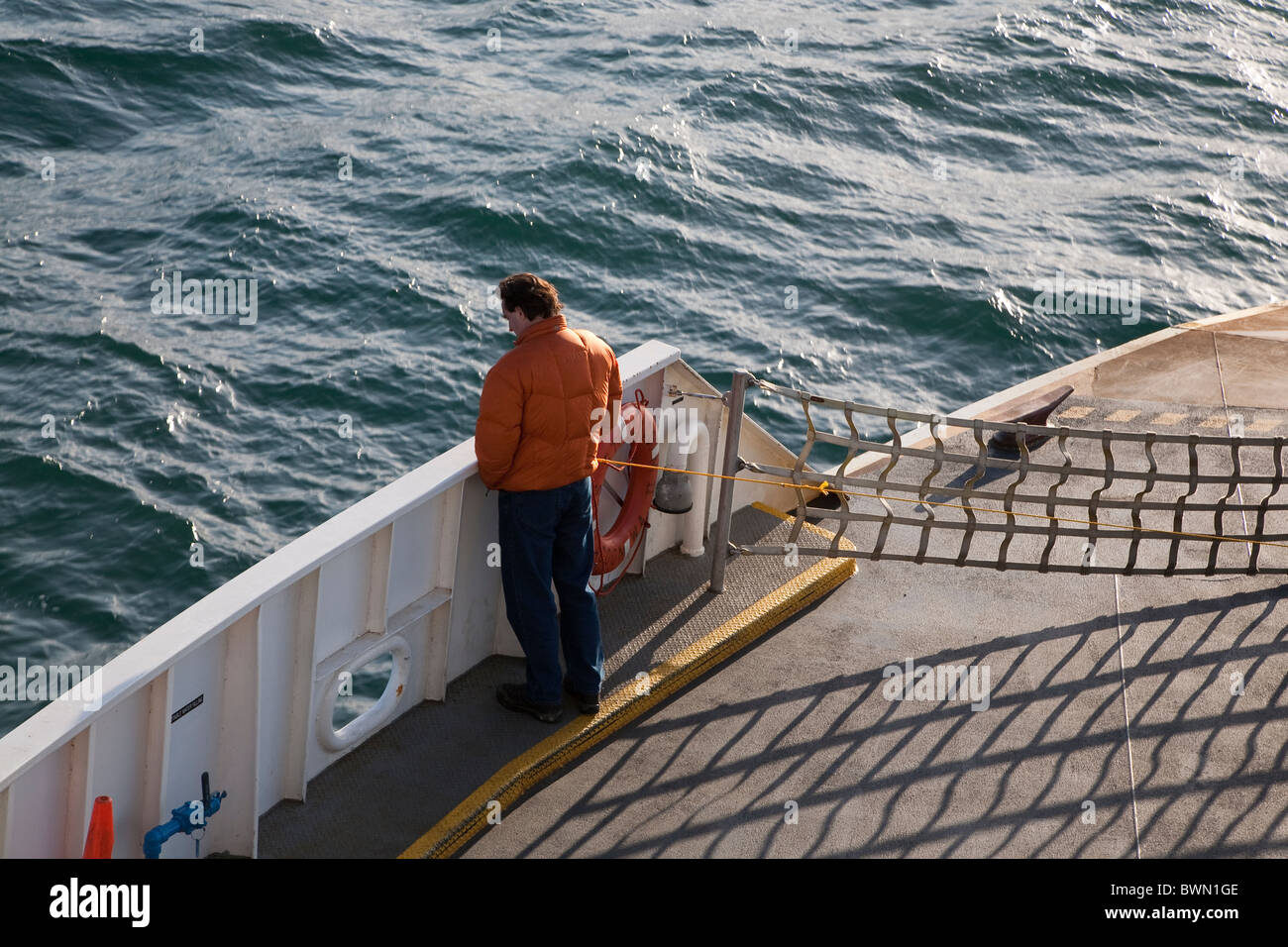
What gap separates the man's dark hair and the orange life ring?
1.07 metres

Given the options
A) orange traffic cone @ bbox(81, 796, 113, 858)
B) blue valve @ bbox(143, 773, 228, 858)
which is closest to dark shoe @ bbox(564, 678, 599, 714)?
blue valve @ bbox(143, 773, 228, 858)

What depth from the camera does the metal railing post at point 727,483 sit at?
6402mm

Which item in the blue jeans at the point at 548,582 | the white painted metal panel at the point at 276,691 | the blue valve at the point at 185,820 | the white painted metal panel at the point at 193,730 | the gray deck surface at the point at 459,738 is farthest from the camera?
the blue jeans at the point at 548,582

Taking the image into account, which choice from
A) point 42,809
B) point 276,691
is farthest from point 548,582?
point 42,809

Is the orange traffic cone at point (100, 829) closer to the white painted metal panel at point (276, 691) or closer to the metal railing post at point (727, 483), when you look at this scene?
the white painted metal panel at point (276, 691)

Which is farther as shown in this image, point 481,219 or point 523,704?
point 481,219

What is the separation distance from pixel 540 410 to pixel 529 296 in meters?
0.44

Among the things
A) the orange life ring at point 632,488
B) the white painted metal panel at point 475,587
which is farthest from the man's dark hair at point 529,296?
the orange life ring at point 632,488

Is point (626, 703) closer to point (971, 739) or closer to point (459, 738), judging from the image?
point (459, 738)

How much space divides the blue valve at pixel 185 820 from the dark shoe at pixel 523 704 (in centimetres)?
139

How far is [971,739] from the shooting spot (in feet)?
19.5

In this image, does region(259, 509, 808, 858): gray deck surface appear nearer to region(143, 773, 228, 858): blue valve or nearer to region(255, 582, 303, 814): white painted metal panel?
region(255, 582, 303, 814): white painted metal panel

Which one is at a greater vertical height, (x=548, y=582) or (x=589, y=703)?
(x=548, y=582)

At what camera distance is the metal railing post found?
252 inches
